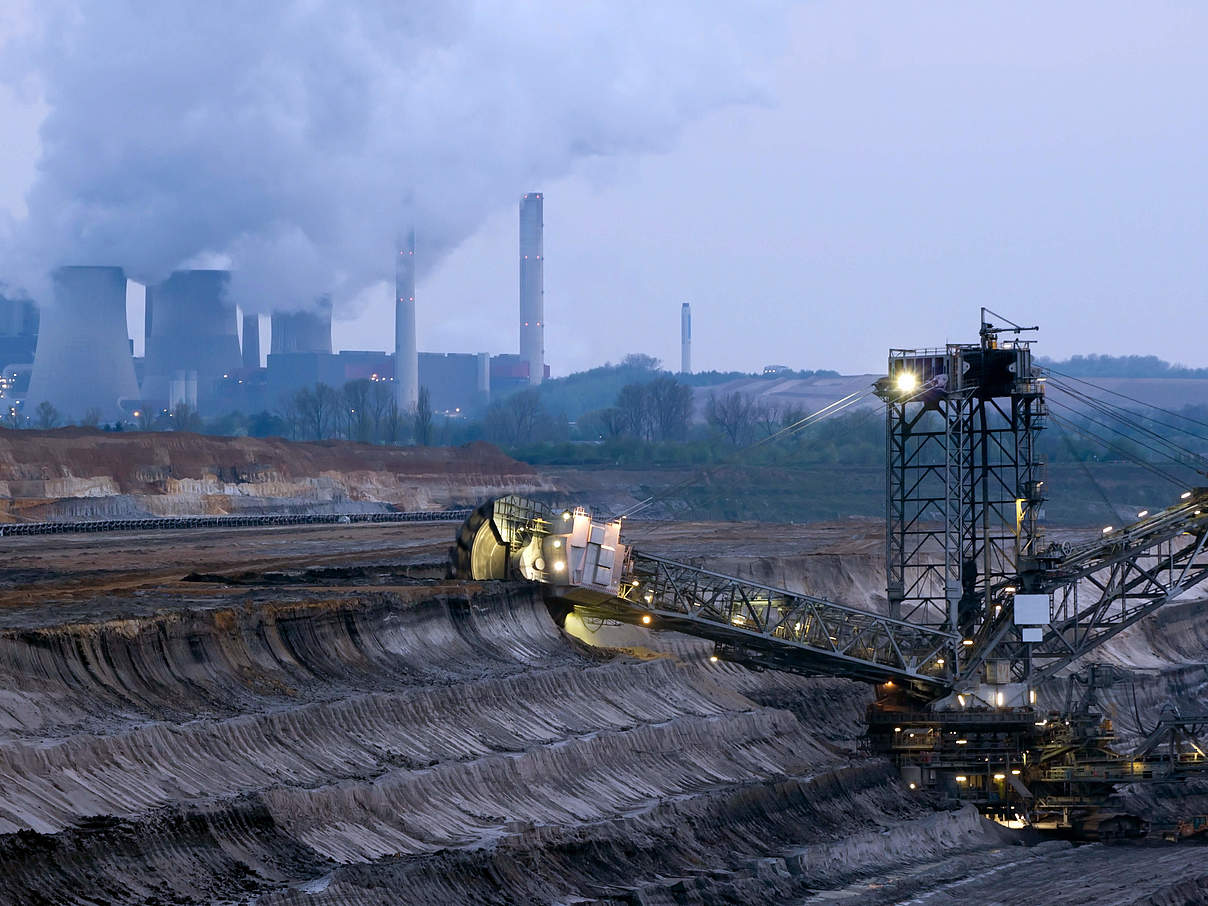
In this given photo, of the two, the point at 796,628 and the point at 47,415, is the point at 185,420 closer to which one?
the point at 47,415

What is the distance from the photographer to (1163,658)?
73125 mm

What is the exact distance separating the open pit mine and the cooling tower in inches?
4307

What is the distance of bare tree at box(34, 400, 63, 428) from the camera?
573 ft

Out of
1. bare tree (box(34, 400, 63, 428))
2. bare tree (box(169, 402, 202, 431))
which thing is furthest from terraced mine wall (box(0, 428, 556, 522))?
bare tree (box(34, 400, 63, 428))

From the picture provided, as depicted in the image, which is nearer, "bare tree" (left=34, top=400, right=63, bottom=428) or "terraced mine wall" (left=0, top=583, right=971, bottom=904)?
"terraced mine wall" (left=0, top=583, right=971, bottom=904)

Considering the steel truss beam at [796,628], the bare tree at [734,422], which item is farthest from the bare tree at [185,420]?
the steel truss beam at [796,628]

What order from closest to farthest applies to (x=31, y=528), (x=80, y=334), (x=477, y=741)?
(x=477, y=741) → (x=31, y=528) → (x=80, y=334)

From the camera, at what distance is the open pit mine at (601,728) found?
1125 inches

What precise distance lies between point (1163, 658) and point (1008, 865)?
1494 inches

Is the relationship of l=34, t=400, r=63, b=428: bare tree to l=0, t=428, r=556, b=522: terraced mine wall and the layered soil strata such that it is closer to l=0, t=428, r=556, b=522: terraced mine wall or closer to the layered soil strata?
l=0, t=428, r=556, b=522: terraced mine wall

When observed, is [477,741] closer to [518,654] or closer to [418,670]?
[418,670]

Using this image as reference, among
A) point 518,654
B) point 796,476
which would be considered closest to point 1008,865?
point 518,654

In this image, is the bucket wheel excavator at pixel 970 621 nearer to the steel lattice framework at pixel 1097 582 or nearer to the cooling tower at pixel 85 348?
the steel lattice framework at pixel 1097 582

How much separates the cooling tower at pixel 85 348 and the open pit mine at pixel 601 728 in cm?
10939
